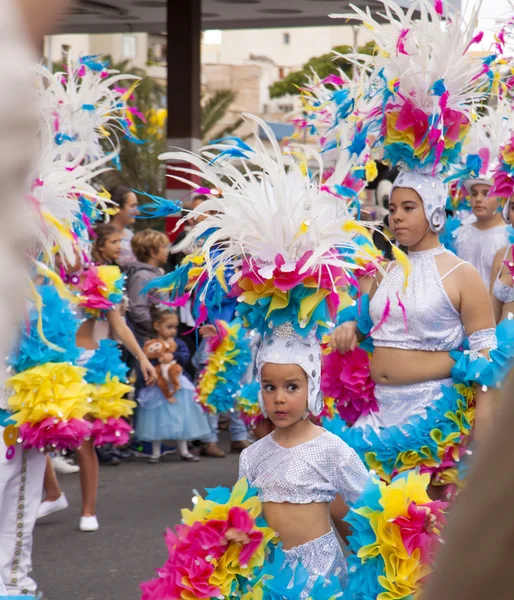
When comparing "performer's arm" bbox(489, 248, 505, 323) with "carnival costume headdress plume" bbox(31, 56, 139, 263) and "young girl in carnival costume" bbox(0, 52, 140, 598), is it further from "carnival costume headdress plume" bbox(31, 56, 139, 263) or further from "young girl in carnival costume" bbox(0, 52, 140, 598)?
"young girl in carnival costume" bbox(0, 52, 140, 598)

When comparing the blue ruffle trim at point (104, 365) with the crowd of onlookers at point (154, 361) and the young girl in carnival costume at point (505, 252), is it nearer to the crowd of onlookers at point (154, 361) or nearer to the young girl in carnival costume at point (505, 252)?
the crowd of onlookers at point (154, 361)

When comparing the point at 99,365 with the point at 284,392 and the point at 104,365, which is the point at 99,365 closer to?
the point at 104,365

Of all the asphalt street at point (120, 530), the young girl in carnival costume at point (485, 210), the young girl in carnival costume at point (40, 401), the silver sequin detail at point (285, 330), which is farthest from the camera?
the young girl in carnival costume at point (485, 210)

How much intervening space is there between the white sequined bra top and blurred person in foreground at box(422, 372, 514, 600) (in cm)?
380

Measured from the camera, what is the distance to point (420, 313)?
4.52 m

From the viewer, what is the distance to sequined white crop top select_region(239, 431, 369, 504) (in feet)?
12.2

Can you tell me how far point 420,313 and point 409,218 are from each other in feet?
1.45

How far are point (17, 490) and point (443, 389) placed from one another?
2.06 m

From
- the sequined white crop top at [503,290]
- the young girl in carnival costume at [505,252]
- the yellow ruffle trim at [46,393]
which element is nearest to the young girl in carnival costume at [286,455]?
the yellow ruffle trim at [46,393]

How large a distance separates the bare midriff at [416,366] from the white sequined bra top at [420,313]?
0.02m

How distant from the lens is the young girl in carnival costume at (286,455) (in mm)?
3523

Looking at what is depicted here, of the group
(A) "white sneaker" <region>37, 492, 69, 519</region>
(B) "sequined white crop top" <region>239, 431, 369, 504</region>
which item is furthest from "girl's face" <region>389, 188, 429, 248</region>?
(A) "white sneaker" <region>37, 492, 69, 519</region>

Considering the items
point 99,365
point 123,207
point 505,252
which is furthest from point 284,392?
point 123,207

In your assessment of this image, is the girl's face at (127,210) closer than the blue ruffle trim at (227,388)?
No
